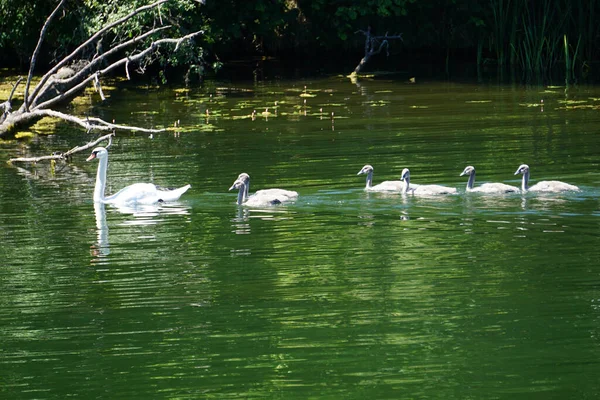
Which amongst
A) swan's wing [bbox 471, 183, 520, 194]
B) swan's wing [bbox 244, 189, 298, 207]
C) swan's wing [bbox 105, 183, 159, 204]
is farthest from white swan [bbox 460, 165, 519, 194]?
swan's wing [bbox 105, 183, 159, 204]

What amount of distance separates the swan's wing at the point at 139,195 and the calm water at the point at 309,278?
1.00 feet

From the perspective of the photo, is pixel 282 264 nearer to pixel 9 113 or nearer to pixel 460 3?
pixel 9 113

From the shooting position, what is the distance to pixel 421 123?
22234mm

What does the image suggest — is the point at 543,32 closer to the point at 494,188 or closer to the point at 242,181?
the point at 494,188

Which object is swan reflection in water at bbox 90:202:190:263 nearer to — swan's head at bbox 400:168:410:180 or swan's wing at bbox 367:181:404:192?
swan's wing at bbox 367:181:404:192

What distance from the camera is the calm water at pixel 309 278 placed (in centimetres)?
788

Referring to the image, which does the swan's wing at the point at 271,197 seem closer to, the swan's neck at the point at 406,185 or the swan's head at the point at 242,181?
the swan's head at the point at 242,181

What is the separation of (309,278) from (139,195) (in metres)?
4.80

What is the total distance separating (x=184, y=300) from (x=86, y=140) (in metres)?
12.7

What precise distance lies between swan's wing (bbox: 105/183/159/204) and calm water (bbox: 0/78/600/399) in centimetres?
30

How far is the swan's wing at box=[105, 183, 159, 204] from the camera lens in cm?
1462

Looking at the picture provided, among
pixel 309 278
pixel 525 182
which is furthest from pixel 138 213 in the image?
pixel 525 182

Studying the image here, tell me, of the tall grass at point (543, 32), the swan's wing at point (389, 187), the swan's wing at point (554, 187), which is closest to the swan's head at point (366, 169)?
the swan's wing at point (389, 187)

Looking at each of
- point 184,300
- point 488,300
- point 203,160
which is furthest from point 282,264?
point 203,160
